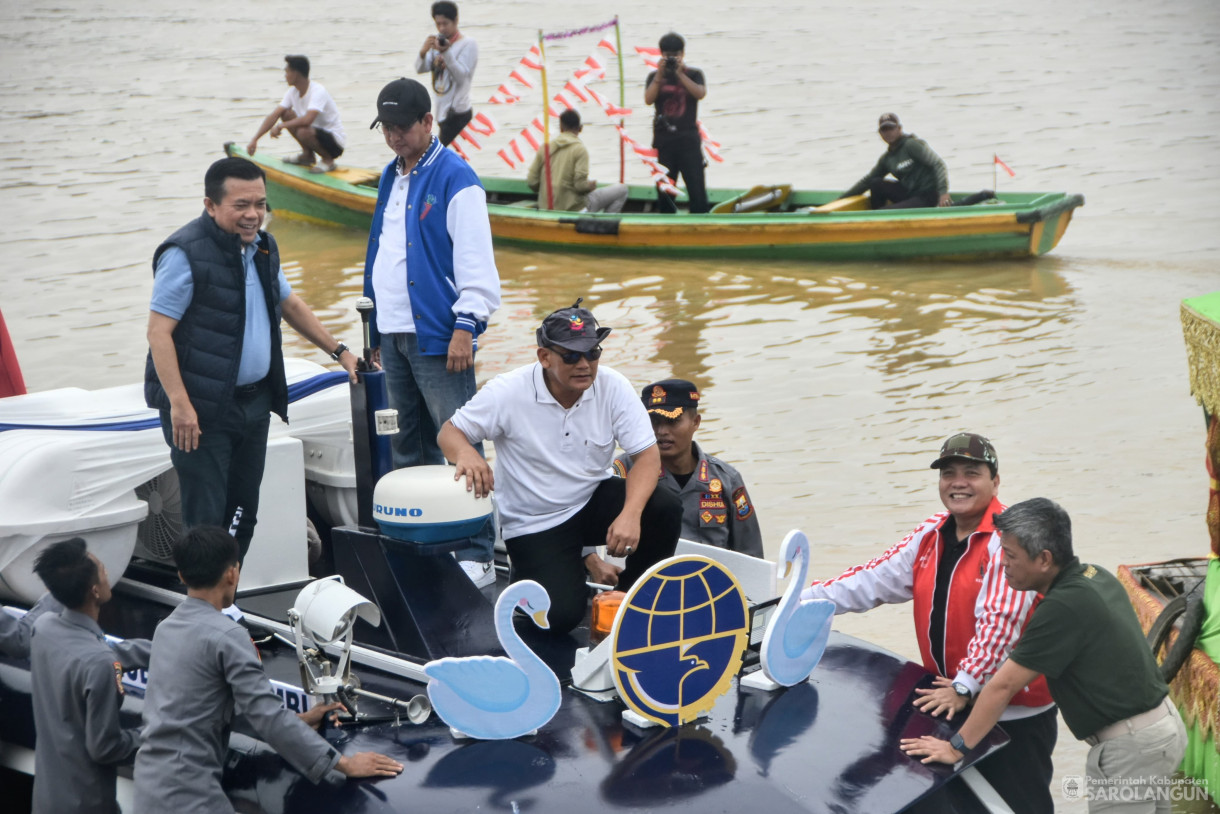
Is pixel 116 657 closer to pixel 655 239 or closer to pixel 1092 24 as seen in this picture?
pixel 655 239

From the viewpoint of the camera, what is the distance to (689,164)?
12734mm

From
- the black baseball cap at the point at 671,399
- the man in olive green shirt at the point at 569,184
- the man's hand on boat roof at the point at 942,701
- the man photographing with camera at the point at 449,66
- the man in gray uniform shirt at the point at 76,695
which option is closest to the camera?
the man in gray uniform shirt at the point at 76,695

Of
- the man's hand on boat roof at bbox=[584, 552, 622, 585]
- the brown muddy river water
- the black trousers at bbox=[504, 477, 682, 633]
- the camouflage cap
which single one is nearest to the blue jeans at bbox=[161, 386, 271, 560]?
the black trousers at bbox=[504, 477, 682, 633]

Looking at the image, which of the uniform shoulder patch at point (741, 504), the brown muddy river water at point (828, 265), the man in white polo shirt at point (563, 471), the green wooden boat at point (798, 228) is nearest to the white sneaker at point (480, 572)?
the man in white polo shirt at point (563, 471)

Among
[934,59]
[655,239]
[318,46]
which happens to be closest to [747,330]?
[655,239]

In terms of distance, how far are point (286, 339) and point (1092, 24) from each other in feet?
81.7

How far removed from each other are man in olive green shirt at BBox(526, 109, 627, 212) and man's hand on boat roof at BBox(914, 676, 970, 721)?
32.0 ft

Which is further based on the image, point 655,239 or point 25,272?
point 25,272

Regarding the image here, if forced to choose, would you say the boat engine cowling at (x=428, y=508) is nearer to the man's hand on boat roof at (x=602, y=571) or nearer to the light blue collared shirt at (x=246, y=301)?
the man's hand on boat roof at (x=602, y=571)

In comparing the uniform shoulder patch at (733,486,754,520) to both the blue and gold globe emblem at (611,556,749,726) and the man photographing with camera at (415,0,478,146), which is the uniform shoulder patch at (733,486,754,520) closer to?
the blue and gold globe emblem at (611,556,749,726)

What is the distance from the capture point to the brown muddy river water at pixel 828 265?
26.7 ft

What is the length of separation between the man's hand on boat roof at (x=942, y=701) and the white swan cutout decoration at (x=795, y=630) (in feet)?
0.99

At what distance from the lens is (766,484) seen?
7.93 metres

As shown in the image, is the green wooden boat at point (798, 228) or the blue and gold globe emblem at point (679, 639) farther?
the green wooden boat at point (798, 228)
